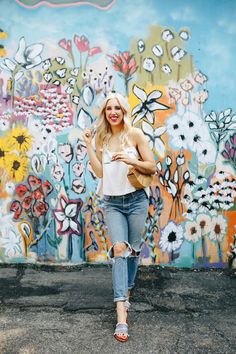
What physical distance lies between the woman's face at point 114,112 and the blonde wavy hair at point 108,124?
0.07 ft

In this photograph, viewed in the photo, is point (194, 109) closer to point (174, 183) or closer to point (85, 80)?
point (174, 183)

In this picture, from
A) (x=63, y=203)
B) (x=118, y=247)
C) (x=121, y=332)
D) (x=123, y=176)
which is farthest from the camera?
(x=63, y=203)

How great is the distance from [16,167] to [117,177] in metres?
1.61

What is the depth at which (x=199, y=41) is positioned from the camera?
442 cm

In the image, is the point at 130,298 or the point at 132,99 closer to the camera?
the point at 130,298

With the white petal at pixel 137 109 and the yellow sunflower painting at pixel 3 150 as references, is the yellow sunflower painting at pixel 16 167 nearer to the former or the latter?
the yellow sunflower painting at pixel 3 150

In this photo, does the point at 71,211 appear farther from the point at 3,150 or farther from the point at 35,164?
the point at 3,150

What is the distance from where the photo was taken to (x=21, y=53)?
4.47m

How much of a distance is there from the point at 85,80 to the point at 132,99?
1.62ft

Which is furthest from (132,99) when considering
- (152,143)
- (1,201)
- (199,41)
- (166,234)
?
(1,201)

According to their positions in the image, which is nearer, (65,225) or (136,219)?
(136,219)

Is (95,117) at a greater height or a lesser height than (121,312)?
greater

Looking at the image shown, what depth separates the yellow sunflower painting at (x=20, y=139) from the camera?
14.8 ft

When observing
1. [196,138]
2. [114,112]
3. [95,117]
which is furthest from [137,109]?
[114,112]
